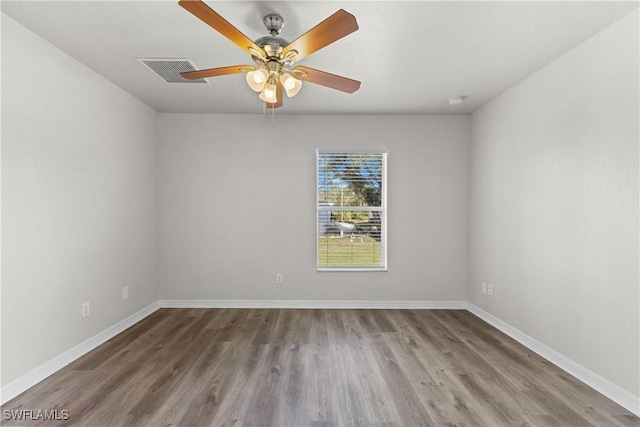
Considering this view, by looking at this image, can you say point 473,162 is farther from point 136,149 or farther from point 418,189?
point 136,149

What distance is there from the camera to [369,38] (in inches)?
89.4

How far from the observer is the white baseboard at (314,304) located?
401 cm

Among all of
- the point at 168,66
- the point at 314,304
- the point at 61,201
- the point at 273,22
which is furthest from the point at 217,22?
the point at 314,304

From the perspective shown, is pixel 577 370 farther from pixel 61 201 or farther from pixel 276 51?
pixel 61 201

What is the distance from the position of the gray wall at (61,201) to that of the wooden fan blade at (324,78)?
6.42ft

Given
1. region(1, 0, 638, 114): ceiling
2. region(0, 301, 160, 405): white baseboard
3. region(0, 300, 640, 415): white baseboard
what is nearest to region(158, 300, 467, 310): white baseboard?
region(0, 300, 640, 415): white baseboard

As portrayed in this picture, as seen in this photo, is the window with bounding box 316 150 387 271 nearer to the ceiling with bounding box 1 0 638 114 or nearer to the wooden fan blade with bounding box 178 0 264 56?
the ceiling with bounding box 1 0 638 114

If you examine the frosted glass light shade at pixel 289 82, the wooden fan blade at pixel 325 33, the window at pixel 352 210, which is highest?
the wooden fan blade at pixel 325 33

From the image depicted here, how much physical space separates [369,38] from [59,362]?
351cm

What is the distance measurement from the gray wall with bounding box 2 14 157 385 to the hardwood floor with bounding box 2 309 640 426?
0.42 metres

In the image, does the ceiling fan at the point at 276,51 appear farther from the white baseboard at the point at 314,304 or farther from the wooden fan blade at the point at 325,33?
the white baseboard at the point at 314,304

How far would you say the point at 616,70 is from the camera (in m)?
2.07

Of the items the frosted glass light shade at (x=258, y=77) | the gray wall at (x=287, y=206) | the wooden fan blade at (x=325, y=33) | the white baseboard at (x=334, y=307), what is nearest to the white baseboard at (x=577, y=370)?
the white baseboard at (x=334, y=307)

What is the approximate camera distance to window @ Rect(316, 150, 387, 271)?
409 cm
